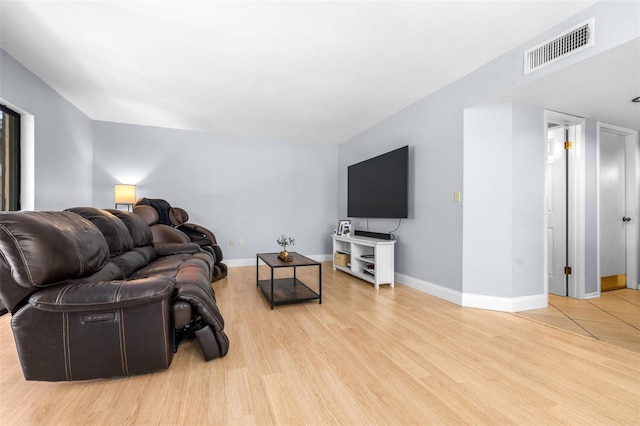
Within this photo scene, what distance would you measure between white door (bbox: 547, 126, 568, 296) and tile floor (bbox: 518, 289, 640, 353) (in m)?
0.24

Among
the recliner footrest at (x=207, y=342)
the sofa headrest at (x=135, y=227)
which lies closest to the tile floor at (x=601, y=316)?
the recliner footrest at (x=207, y=342)

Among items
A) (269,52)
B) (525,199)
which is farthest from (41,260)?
(525,199)

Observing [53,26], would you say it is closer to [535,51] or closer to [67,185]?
[67,185]

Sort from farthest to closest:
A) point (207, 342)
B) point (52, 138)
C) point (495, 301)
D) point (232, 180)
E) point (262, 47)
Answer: point (232, 180)
point (52, 138)
point (495, 301)
point (262, 47)
point (207, 342)

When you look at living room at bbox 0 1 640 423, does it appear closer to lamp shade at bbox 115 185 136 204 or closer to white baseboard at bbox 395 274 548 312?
white baseboard at bbox 395 274 548 312

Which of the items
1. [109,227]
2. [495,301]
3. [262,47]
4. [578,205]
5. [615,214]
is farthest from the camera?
[615,214]

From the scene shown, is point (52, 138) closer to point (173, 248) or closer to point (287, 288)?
point (173, 248)

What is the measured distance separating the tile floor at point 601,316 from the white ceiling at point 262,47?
2031 millimetres

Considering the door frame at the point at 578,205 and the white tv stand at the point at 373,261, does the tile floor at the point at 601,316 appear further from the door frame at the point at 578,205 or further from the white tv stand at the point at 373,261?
the white tv stand at the point at 373,261

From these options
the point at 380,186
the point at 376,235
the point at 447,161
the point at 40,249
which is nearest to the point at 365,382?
the point at 40,249

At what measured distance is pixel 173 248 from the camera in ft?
11.1

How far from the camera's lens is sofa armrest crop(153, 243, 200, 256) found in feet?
10.9

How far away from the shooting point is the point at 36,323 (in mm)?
1484

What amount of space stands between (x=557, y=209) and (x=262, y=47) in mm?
3699
